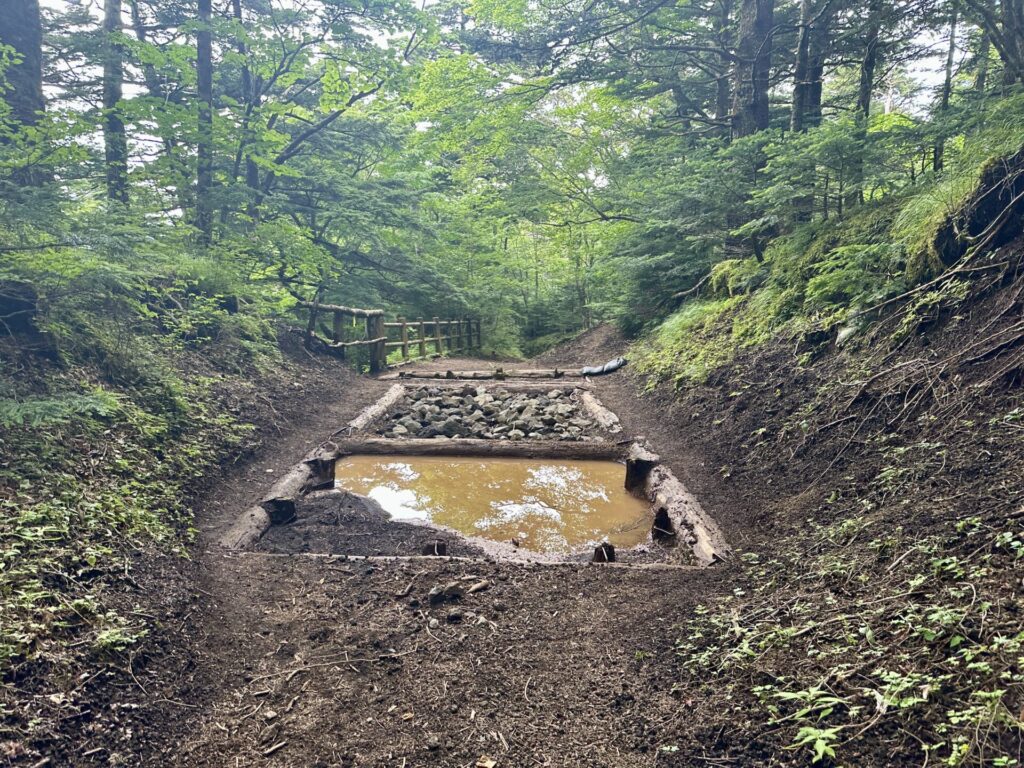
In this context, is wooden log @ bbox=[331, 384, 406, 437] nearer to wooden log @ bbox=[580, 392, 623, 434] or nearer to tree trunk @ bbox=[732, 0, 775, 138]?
wooden log @ bbox=[580, 392, 623, 434]

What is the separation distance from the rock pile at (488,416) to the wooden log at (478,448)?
0.58 meters

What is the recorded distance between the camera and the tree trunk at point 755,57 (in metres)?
10.4

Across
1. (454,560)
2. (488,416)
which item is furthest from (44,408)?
(488,416)

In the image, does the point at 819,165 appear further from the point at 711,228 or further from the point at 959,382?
the point at 959,382

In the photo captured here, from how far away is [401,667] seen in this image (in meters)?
2.88

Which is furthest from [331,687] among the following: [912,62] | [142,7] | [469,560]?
[142,7]

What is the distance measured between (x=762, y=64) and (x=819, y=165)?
522cm

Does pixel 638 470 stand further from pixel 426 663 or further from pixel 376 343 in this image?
pixel 376 343

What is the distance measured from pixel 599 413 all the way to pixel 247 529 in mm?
5821

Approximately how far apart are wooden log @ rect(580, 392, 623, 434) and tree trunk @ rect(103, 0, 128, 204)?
6.95 m

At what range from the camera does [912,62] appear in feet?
28.2

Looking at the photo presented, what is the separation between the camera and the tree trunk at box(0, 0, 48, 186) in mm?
6395

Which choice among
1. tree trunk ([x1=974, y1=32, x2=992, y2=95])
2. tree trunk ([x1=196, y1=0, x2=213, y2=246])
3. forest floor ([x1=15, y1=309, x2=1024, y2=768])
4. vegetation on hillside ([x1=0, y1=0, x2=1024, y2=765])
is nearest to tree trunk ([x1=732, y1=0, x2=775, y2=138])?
vegetation on hillside ([x1=0, y1=0, x2=1024, y2=765])

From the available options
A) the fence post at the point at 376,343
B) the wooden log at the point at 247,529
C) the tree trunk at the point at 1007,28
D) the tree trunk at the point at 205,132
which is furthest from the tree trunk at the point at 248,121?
the tree trunk at the point at 1007,28
